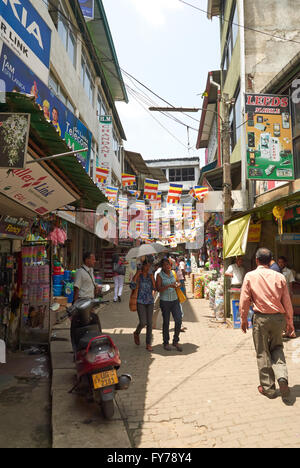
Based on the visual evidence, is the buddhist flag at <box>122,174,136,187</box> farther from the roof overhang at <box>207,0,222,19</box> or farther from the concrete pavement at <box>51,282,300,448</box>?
the concrete pavement at <box>51,282,300,448</box>

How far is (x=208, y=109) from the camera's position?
1656 centimetres

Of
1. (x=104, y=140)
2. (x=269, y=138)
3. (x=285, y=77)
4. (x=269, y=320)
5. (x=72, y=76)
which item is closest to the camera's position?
(x=269, y=320)

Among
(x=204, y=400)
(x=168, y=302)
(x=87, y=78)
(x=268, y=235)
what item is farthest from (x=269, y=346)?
(x=87, y=78)

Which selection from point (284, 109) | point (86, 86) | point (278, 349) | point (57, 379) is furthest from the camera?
point (86, 86)

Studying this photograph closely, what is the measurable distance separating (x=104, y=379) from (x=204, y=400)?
141 cm

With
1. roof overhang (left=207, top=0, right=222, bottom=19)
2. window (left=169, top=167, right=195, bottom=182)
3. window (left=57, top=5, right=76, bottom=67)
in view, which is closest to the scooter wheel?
window (left=57, top=5, right=76, bottom=67)

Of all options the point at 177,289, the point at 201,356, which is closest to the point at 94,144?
the point at 177,289

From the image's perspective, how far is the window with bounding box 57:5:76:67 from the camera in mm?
11955

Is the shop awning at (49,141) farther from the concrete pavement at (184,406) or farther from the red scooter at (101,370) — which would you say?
the concrete pavement at (184,406)

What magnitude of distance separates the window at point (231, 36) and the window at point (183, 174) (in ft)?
89.6

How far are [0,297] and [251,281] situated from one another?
4535 mm

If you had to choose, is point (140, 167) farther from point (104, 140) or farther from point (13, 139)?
point (13, 139)
